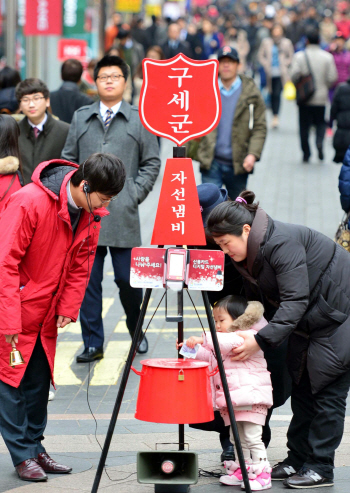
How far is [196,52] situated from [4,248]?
52.5 ft

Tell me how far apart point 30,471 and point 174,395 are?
0.98 m

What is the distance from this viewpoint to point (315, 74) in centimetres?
1456

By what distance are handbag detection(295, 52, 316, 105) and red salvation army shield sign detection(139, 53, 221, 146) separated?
33.8 feet

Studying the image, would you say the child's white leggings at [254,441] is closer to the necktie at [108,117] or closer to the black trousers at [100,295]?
the black trousers at [100,295]

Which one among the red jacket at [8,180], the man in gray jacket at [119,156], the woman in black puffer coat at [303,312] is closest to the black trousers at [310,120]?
the man in gray jacket at [119,156]

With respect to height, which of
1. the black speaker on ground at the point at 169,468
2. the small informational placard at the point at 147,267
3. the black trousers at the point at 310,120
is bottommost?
the black speaker on ground at the point at 169,468

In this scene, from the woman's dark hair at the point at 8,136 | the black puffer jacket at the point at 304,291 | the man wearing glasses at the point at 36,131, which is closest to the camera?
the black puffer jacket at the point at 304,291

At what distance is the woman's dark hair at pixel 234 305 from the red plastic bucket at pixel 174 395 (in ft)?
1.48

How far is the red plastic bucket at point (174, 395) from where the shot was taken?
4047 mm

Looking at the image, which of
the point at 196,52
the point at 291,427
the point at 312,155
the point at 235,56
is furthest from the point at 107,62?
the point at 196,52

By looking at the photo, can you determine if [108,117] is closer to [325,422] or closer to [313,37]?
[325,422]

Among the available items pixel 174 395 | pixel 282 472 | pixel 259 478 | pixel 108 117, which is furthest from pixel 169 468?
pixel 108 117

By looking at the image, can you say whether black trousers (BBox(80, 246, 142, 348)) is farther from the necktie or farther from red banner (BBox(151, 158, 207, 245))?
red banner (BBox(151, 158, 207, 245))

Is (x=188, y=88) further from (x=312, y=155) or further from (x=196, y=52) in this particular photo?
(x=196, y=52)
